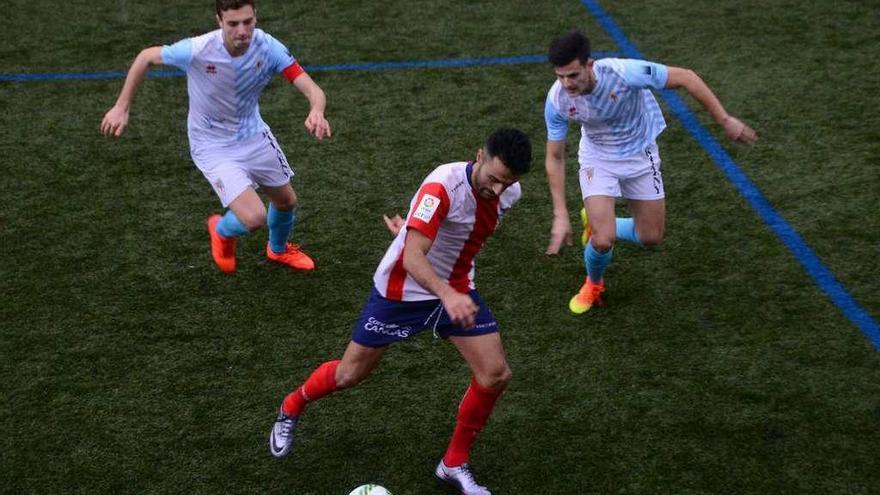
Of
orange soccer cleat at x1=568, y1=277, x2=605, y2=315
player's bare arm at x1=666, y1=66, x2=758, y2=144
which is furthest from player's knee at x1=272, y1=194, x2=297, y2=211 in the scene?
player's bare arm at x1=666, y1=66, x2=758, y2=144

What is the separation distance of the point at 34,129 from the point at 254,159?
2.87 m

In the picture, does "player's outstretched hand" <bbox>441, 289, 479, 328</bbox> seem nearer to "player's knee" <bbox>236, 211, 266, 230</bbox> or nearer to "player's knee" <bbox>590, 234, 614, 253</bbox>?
"player's knee" <bbox>590, 234, 614, 253</bbox>

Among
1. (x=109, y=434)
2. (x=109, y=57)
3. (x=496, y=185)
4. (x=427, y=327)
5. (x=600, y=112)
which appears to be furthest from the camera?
(x=109, y=57)

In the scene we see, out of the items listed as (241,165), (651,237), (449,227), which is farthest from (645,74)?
(241,165)

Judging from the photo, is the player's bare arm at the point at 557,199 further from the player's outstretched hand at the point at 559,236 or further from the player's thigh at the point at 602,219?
the player's thigh at the point at 602,219

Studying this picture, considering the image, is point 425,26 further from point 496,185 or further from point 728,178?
point 496,185

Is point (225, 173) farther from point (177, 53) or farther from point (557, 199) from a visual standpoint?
point (557, 199)

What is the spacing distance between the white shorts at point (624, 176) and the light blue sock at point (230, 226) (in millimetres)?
1954

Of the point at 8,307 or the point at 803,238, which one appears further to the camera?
the point at 803,238

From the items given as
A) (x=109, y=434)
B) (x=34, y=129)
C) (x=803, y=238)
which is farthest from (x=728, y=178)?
(x=34, y=129)

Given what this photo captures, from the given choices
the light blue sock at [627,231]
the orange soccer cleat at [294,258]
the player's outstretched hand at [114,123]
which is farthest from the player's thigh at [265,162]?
the light blue sock at [627,231]

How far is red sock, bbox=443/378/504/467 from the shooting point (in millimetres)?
5059

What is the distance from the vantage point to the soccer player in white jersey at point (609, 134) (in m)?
5.81

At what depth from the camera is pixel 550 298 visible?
671cm
